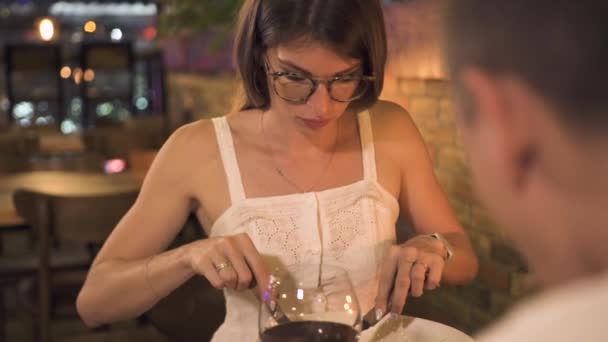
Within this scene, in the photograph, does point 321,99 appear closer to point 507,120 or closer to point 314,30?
point 314,30

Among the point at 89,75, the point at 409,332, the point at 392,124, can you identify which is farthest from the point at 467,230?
the point at 89,75

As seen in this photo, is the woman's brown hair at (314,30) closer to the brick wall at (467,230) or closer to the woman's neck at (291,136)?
the woman's neck at (291,136)

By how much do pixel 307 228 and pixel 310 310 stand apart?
0.71 meters

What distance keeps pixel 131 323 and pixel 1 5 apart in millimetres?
10984

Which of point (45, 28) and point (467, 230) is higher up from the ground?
point (45, 28)

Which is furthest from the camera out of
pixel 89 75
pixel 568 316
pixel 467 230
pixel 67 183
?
pixel 89 75

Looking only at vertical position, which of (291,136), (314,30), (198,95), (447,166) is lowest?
(198,95)

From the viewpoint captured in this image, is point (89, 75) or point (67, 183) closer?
point (67, 183)

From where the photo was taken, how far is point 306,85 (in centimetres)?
179

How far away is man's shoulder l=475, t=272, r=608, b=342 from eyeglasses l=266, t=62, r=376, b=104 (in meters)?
1.23

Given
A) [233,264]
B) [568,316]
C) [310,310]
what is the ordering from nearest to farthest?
1. [568,316]
2. [310,310]
3. [233,264]

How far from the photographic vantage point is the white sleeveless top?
195cm

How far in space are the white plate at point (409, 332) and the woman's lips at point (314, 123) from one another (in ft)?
1.62

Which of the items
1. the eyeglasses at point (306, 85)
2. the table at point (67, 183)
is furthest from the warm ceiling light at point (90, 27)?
the eyeglasses at point (306, 85)
